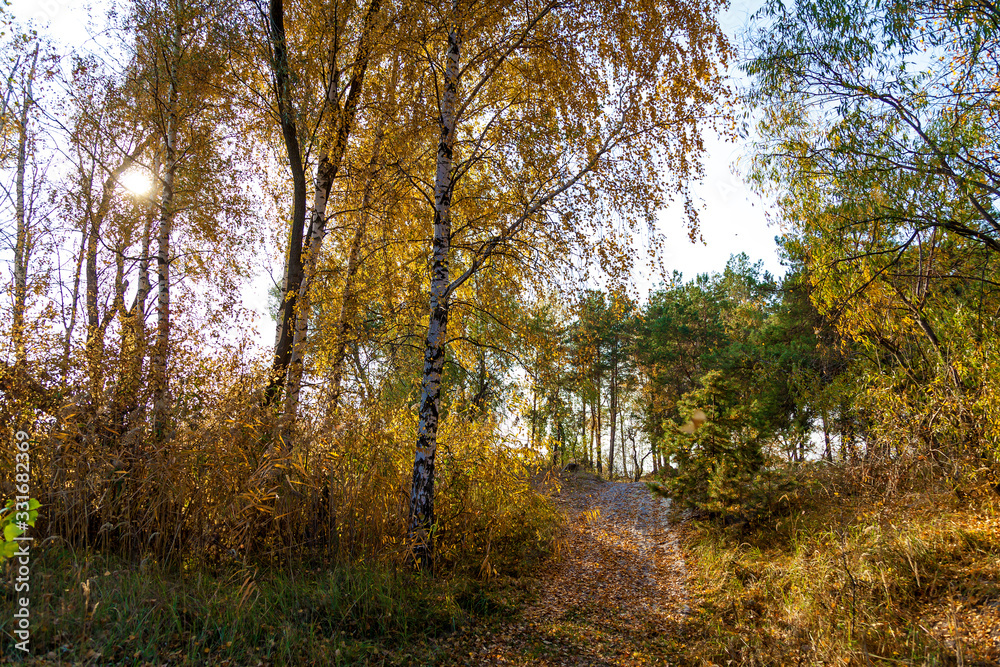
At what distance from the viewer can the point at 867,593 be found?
4992mm

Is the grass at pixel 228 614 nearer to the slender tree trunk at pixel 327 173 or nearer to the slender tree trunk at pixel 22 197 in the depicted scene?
the slender tree trunk at pixel 327 173

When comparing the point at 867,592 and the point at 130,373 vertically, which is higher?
the point at 130,373

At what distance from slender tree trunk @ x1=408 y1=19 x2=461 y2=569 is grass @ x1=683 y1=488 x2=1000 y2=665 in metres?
2.97

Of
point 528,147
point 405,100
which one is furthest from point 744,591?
point 405,100

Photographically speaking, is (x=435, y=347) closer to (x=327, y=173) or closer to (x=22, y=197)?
(x=327, y=173)

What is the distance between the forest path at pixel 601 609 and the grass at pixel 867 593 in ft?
1.33

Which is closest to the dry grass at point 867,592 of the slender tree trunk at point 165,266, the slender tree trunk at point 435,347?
the slender tree trunk at point 435,347

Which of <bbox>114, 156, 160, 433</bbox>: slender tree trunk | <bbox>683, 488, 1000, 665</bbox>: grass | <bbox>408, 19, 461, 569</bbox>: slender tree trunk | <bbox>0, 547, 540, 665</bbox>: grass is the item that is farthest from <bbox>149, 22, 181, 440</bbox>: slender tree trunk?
<bbox>683, 488, 1000, 665</bbox>: grass

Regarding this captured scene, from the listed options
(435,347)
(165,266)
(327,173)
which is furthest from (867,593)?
(165,266)

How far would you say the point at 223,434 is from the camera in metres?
4.99

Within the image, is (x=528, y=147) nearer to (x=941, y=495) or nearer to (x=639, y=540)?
(x=941, y=495)

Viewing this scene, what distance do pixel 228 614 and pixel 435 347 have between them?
126 inches

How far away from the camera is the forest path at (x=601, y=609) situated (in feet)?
15.1

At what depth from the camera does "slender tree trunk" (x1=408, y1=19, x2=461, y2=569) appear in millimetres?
5660
